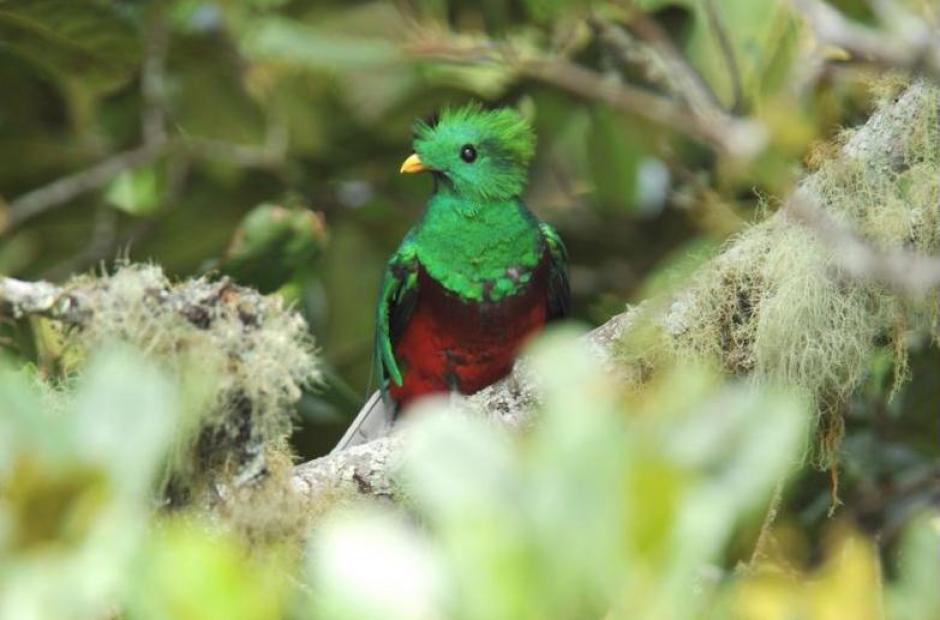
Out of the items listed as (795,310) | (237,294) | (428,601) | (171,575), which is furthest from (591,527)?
(795,310)

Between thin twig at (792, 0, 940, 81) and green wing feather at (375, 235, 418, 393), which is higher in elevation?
thin twig at (792, 0, 940, 81)

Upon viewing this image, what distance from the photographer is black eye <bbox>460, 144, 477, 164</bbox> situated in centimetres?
503

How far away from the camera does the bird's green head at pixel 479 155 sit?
503 centimetres

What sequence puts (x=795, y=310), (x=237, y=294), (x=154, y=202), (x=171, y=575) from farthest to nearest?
(x=154, y=202)
(x=795, y=310)
(x=237, y=294)
(x=171, y=575)

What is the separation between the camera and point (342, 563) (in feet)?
5.95

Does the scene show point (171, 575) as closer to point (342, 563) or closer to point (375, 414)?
point (342, 563)

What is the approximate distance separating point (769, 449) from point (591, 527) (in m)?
0.20

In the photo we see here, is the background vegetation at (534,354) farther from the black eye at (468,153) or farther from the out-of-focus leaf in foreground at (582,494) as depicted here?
the black eye at (468,153)

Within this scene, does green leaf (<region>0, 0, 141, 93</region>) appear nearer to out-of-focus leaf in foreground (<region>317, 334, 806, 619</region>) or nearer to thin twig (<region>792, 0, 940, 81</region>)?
thin twig (<region>792, 0, 940, 81</region>)

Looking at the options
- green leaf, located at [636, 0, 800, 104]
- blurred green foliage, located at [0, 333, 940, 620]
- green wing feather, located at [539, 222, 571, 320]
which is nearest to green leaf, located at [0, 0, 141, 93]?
green wing feather, located at [539, 222, 571, 320]

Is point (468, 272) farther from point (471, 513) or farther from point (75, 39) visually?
point (471, 513)

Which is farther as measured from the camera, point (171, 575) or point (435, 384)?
point (435, 384)

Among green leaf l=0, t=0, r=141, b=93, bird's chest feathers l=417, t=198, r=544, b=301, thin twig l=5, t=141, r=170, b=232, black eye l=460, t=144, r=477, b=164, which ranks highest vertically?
green leaf l=0, t=0, r=141, b=93

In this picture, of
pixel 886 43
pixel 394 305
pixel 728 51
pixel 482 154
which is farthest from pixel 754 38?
pixel 886 43
